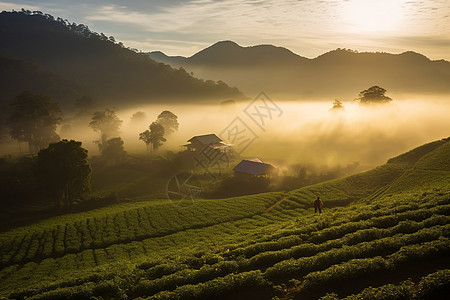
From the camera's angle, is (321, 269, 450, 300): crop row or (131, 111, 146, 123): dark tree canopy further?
(131, 111, 146, 123): dark tree canopy

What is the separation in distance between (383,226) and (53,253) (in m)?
38.9

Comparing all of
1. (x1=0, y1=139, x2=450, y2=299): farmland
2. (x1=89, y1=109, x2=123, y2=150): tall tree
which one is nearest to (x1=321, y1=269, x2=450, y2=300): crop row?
(x1=0, y1=139, x2=450, y2=299): farmland

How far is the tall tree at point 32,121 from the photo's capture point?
11781cm

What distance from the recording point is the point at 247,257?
81.0 ft

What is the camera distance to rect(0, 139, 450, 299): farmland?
1897 centimetres

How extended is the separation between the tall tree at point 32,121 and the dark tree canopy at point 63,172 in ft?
201

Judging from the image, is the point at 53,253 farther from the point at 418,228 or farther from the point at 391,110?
the point at 391,110

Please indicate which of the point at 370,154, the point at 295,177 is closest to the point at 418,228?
the point at 295,177

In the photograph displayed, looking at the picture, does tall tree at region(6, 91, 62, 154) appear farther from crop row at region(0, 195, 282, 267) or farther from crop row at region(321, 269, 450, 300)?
crop row at region(321, 269, 450, 300)

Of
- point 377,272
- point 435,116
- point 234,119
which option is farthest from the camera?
point 234,119

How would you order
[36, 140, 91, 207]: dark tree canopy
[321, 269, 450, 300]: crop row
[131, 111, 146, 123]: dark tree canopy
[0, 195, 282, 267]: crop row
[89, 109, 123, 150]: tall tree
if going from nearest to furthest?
[321, 269, 450, 300]: crop row
[0, 195, 282, 267]: crop row
[36, 140, 91, 207]: dark tree canopy
[89, 109, 123, 150]: tall tree
[131, 111, 146, 123]: dark tree canopy

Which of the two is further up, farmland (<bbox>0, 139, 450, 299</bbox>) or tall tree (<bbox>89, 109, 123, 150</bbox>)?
tall tree (<bbox>89, 109, 123, 150</bbox>)

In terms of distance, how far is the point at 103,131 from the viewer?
5586 inches

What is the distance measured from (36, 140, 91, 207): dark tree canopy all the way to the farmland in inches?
766
